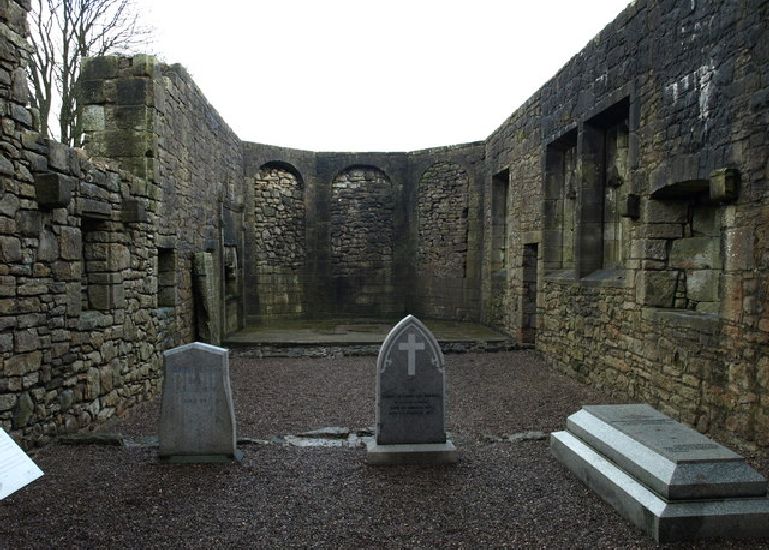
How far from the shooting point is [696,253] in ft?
20.7

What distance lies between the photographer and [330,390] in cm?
805

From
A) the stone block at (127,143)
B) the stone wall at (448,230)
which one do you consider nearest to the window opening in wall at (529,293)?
the stone wall at (448,230)

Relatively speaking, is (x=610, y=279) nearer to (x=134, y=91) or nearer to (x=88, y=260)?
(x=88, y=260)

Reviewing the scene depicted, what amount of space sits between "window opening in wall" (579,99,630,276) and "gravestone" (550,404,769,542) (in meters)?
4.68

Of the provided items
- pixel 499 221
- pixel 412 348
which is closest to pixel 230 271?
pixel 499 221

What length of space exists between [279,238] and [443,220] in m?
4.54

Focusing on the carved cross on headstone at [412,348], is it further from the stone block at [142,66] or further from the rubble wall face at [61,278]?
the stone block at [142,66]

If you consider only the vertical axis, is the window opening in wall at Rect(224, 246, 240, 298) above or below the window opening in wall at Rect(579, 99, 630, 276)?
below

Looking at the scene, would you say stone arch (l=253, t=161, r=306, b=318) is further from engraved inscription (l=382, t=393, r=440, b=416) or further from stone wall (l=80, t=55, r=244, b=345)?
engraved inscription (l=382, t=393, r=440, b=416)

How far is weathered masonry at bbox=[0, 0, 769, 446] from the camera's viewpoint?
4.84 meters

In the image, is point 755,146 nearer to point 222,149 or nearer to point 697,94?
point 697,94

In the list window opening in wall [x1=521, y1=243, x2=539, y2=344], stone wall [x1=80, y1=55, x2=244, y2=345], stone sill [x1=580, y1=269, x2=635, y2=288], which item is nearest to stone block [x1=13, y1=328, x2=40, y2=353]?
stone wall [x1=80, y1=55, x2=244, y2=345]

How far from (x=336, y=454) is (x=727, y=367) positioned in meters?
3.72

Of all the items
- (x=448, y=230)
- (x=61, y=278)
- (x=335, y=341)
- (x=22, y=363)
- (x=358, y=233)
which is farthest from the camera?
(x=358, y=233)
